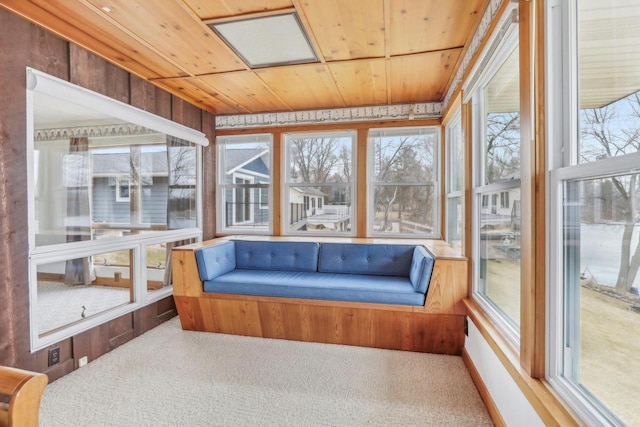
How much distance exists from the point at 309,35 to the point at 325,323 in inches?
90.5

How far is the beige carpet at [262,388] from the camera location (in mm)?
1758

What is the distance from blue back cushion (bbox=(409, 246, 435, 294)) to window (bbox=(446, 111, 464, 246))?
579 mm

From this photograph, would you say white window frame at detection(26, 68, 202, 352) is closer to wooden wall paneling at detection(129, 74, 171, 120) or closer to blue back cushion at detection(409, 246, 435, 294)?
wooden wall paneling at detection(129, 74, 171, 120)

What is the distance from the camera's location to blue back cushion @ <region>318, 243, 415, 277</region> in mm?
2975

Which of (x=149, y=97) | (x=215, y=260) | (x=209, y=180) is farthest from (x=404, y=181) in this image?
(x=149, y=97)

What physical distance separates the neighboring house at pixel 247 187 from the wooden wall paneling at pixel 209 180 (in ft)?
0.58

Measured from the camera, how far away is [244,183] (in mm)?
4031

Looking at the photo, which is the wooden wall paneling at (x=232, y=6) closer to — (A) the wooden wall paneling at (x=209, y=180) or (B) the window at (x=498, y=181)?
(B) the window at (x=498, y=181)

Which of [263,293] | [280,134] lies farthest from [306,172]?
[263,293]

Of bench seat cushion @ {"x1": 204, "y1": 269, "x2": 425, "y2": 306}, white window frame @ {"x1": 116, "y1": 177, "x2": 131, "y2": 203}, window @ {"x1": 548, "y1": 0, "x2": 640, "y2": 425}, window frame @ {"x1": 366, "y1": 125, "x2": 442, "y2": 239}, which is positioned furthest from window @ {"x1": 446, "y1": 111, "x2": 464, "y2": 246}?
white window frame @ {"x1": 116, "y1": 177, "x2": 131, "y2": 203}

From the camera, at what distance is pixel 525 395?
133 cm

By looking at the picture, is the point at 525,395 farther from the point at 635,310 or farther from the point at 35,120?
the point at 35,120

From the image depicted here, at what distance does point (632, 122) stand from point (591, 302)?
619 mm

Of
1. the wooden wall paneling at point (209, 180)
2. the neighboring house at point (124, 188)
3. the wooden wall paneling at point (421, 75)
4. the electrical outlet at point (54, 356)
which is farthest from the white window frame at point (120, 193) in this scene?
Result: the wooden wall paneling at point (421, 75)
